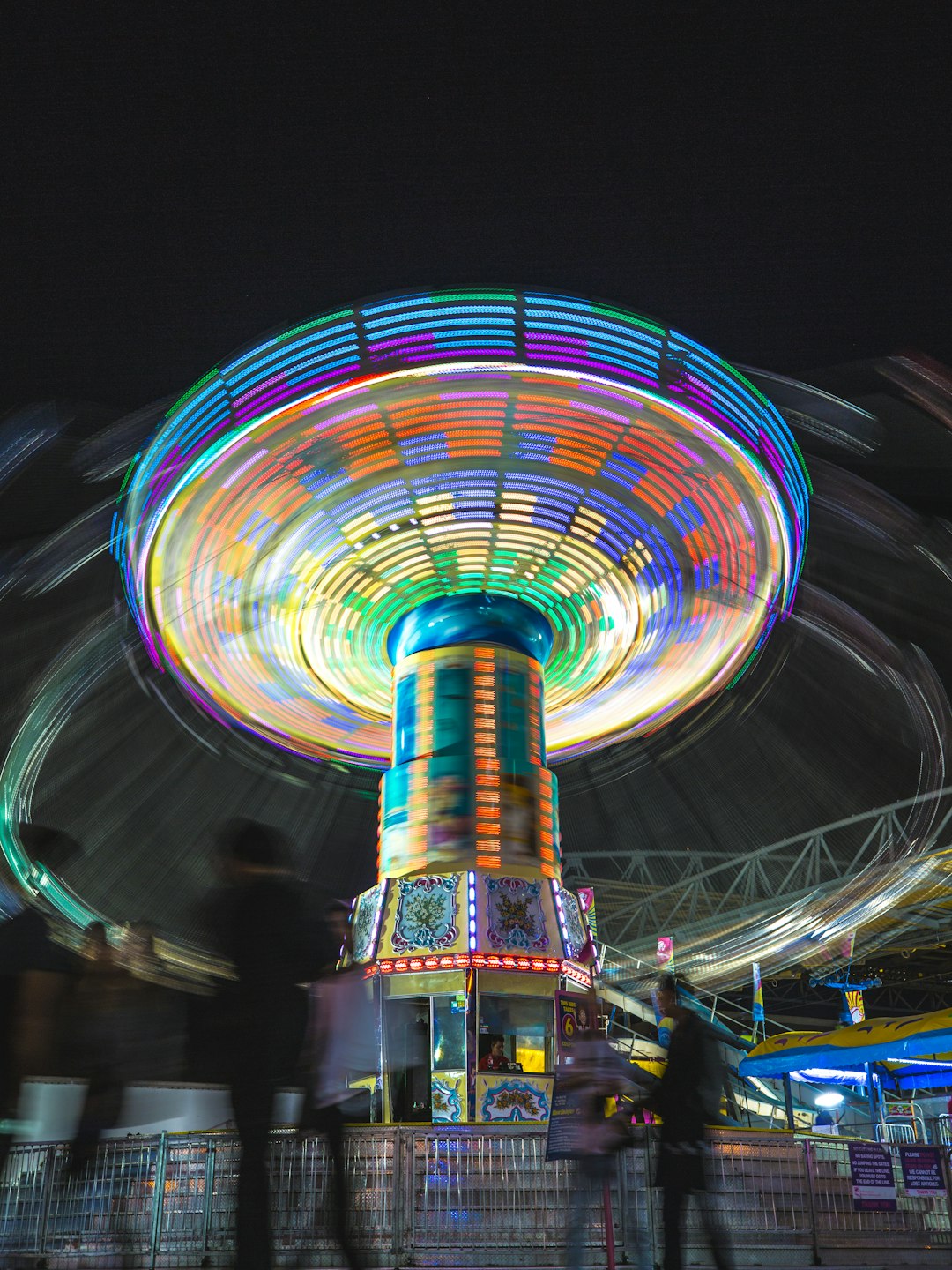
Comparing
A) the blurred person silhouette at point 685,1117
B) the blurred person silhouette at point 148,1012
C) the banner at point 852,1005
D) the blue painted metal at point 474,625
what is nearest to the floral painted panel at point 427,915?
the blue painted metal at point 474,625

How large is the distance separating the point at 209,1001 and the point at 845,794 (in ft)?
110

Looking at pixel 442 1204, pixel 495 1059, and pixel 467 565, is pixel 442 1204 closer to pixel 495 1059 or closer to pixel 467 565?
pixel 495 1059

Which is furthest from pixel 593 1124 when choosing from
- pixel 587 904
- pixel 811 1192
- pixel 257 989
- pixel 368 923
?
pixel 587 904

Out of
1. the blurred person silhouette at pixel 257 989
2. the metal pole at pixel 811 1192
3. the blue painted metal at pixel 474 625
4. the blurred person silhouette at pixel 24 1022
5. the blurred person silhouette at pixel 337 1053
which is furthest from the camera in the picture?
the blue painted metal at pixel 474 625

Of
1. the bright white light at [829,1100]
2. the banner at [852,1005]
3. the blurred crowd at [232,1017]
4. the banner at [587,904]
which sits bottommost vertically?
the blurred crowd at [232,1017]

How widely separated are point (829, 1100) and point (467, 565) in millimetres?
16716

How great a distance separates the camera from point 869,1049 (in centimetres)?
1786

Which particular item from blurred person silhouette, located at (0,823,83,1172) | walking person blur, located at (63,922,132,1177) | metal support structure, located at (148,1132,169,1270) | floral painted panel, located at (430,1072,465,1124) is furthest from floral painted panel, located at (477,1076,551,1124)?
blurred person silhouette, located at (0,823,83,1172)

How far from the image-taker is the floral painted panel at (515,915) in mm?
16203

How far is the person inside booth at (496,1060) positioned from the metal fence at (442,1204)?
18.2 ft

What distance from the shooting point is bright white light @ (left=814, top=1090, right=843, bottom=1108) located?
2628 centimetres

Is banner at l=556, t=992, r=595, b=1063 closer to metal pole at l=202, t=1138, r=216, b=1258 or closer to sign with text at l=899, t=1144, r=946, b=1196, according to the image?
sign with text at l=899, t=1144, r=946, b=1196

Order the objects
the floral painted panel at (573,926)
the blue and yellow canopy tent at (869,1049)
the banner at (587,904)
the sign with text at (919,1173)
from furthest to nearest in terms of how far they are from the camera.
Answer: the banner at (587,904), the blue and yellow canopy tent at (869,1049), the floral painted panel at (573,926), the sign with text at (919,1173)

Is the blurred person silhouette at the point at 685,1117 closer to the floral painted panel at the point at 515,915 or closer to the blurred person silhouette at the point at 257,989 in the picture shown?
the blurred person silhouette at the point at 257,989
